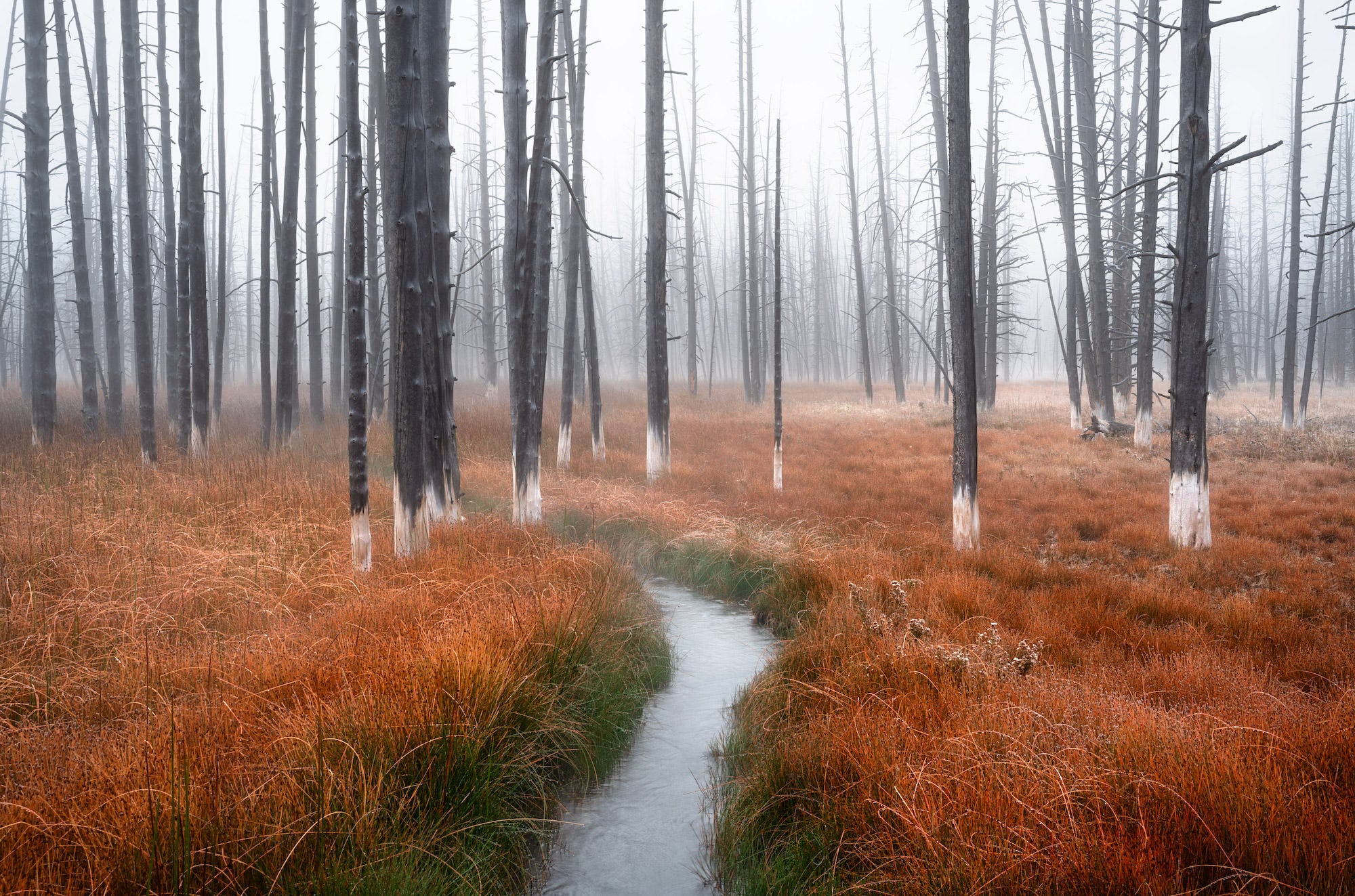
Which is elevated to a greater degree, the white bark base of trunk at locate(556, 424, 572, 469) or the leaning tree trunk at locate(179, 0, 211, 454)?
the leaning tree trunk at locate(179, 0, 211, 454)

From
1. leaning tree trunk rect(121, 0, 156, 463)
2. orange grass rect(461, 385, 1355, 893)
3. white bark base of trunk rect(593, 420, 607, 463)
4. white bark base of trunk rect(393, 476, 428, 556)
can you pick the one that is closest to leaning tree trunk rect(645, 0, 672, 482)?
white bark base of trunk rect(593, 420, 607, 463)

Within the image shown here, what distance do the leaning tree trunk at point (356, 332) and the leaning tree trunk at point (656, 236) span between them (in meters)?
7.08

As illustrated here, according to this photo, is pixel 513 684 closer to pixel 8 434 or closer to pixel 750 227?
pixel 8 434

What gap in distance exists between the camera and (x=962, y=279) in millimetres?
7605

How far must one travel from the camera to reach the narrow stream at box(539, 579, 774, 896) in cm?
319

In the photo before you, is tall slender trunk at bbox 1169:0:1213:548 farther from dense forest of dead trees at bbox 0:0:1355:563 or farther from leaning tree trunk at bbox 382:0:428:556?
leaning tree trunk at bbox 382:0:428:556

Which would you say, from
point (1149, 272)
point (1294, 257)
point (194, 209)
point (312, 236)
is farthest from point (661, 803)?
point (1294, 257)

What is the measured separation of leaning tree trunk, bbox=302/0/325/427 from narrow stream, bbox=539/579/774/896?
553 inches

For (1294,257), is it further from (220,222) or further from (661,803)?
(220,222)

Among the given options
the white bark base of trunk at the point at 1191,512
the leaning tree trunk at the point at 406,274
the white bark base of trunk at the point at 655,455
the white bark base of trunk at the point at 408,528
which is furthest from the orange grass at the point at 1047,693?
the leaning tree trunk at the point at 406,274

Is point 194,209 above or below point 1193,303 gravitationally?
above

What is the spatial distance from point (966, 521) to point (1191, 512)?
2.47 metres

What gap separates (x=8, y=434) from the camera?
12.9 meters

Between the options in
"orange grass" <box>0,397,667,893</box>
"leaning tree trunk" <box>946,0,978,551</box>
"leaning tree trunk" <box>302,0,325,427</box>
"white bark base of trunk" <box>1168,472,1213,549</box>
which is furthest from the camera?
"leaning tree trunk" <box>302,0,325,427</box>
